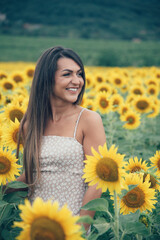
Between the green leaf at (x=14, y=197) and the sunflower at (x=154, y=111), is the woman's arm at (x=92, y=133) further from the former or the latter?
the sunflower at (x=154, y=111)

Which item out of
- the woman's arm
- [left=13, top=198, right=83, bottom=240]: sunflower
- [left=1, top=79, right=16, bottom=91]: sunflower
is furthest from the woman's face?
[left=1, top=79, right=16, bottom=91]: sunflower

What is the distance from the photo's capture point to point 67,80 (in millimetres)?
2307

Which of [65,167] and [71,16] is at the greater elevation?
[71,16]

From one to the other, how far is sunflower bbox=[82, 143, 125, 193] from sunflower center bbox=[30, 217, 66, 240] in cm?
46

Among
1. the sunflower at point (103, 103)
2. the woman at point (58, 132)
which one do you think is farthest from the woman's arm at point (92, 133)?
the sunflower at point (103, 103)

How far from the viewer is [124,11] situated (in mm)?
92188

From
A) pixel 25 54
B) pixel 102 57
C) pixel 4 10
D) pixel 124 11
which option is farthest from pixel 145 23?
pixel 102 57

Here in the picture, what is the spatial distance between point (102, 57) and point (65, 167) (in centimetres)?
2008

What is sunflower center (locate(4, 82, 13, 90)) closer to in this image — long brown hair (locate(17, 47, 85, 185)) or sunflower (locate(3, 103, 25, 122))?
sunflower (locate(3, 103, 25, 122))

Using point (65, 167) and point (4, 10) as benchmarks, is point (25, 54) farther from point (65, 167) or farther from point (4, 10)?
point (4, 10)

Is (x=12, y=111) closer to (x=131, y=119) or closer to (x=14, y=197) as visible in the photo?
(x=14, y=197)

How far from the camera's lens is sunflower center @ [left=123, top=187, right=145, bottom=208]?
1.90m

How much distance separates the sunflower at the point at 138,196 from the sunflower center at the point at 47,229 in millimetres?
766

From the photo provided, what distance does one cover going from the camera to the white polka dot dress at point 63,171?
220cm
